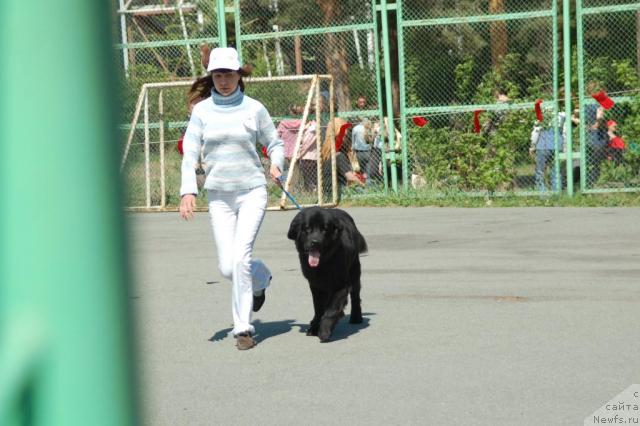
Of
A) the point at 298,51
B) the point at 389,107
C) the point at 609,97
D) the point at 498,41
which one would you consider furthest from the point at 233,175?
the point at 298,51

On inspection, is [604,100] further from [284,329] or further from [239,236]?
[239,236]

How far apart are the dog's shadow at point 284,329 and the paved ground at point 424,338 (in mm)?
18

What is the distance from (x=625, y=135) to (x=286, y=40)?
19.8ft

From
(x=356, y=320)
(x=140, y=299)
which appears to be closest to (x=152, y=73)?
Answer: (x=356, y=320)

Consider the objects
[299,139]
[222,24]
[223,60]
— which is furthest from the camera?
[222,24]

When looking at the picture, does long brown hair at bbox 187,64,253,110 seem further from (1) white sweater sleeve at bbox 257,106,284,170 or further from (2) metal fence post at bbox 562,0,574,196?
(2) metal fence post at bbox 562,0,574,196

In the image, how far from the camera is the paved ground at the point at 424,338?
6.27 meters

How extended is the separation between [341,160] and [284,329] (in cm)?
1104

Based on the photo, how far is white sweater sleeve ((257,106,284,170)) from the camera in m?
8.59

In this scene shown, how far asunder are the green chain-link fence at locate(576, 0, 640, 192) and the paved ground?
341cm

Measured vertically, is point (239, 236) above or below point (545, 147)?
below

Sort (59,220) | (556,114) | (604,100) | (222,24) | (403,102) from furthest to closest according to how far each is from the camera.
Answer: (222,24), (403,102), (556,114), (604,100), (59,220)

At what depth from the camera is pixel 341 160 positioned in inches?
784

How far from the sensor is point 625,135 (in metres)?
Answer: 17.9
